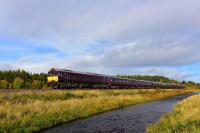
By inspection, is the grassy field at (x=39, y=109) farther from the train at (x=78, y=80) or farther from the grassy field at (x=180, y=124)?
the train at (x=78, y=80)

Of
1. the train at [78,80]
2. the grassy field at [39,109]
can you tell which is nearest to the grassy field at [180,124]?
the grassy field at [39,109]

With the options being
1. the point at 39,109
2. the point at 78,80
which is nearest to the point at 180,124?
the point at 39,109

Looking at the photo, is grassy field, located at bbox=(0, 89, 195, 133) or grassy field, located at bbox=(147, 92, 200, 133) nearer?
grassy field, located at bbox=(147, 92, 200, 133)

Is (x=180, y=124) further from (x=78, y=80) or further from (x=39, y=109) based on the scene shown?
(x=78, y=80)

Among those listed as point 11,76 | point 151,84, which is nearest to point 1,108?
point 11,76

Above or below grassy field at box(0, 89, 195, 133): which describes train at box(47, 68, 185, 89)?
above

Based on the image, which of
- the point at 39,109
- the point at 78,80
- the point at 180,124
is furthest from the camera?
the point at 78,80

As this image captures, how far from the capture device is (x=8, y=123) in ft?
59.9

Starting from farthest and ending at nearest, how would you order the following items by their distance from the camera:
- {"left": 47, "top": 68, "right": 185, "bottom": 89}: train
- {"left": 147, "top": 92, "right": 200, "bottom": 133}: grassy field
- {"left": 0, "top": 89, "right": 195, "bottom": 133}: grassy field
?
1. {"left": 47, "top": 68, "right": 185, "bottom": 89}: train
2. {"left": 0, "top": 89, "right": 195, "bottom": 133}: grassy field
3. {"left": 147, "top": 92, "right": 200, "bottom": 133}: grassy field

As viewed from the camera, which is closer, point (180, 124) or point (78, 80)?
point (180, 124)

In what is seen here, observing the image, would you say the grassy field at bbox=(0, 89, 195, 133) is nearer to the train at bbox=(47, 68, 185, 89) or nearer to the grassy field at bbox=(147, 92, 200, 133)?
the grassy field at bbox=(147, 92, 200, 133)

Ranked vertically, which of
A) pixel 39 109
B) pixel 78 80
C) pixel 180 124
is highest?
pixel 78 80

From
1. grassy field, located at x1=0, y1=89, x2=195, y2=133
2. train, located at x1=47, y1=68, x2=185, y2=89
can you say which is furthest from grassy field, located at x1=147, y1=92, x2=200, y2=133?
train, located at x1=47, y1=68, x2=185, y2=89

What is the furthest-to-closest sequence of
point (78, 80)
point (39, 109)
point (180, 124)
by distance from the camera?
point (78, 80) → point (39, 109) → point (180, 124)
